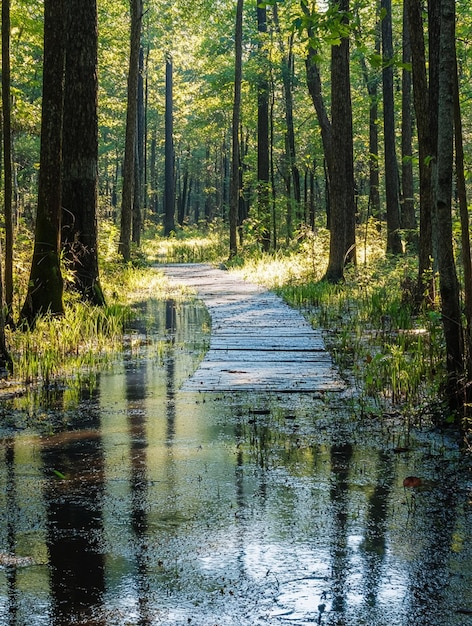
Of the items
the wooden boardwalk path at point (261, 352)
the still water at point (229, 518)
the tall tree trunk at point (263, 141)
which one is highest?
the tall tree trunk at point (263, 141)

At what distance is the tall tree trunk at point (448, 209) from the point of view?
194 inches

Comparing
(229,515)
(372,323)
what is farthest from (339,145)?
(229,515)

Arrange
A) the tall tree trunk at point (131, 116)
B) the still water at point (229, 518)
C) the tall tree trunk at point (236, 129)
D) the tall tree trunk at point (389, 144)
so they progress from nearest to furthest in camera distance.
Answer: the still water at point (229, 518) → the tall tree trunk at point (131, 116) → the tall tree trunk at point (389, 144) → the tall tree trunk at point (236, 129)

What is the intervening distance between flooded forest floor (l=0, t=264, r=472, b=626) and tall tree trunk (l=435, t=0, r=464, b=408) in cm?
51

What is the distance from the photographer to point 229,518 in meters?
3.54

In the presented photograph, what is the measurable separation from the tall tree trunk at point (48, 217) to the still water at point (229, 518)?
10.5ft

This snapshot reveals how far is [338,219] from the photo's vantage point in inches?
609

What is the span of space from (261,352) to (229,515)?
4.35 meters

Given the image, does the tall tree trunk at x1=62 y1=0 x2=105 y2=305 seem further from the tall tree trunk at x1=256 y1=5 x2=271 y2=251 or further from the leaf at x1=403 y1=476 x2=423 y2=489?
the tall tree trunk at x1=256 y1=5 x2=271 y2=251

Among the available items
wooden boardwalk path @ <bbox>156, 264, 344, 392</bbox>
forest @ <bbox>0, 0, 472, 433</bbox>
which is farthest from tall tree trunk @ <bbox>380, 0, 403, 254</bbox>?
wooden boardwalk path @ <bbox>156, 264, 344, 392</bbox>

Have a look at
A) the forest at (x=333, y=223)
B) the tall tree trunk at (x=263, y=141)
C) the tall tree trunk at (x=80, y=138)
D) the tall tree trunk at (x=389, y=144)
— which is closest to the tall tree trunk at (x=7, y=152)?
the forest at (x=333, y=223)

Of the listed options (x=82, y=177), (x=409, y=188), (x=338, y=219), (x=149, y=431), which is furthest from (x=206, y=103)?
(x=149, y=431)

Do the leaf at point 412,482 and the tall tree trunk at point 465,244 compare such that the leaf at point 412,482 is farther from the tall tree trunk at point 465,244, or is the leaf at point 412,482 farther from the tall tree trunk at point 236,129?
the tall tree trunk at point 236,129

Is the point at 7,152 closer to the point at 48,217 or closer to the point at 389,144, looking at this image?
the point at 48,217
